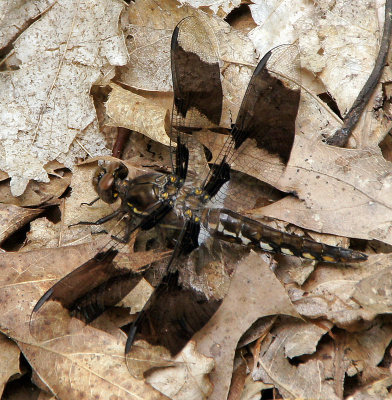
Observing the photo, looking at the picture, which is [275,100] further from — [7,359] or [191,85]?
[7,359]

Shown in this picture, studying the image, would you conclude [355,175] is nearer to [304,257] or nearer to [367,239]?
[367,239]

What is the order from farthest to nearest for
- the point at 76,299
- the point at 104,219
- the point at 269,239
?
the point at 104,219 < the point at 269,239 < the point at 76,299

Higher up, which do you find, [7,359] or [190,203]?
[190,203]

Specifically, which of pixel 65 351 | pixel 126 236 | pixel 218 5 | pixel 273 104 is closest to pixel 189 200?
pixel 126 236

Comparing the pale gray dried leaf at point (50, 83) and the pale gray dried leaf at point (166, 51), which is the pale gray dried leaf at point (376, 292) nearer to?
the pale gray dried leaf at point (166, 51)

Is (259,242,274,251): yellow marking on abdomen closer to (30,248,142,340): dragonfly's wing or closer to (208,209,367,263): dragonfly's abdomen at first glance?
(208,209,367,263): dragonfly's abdomen
